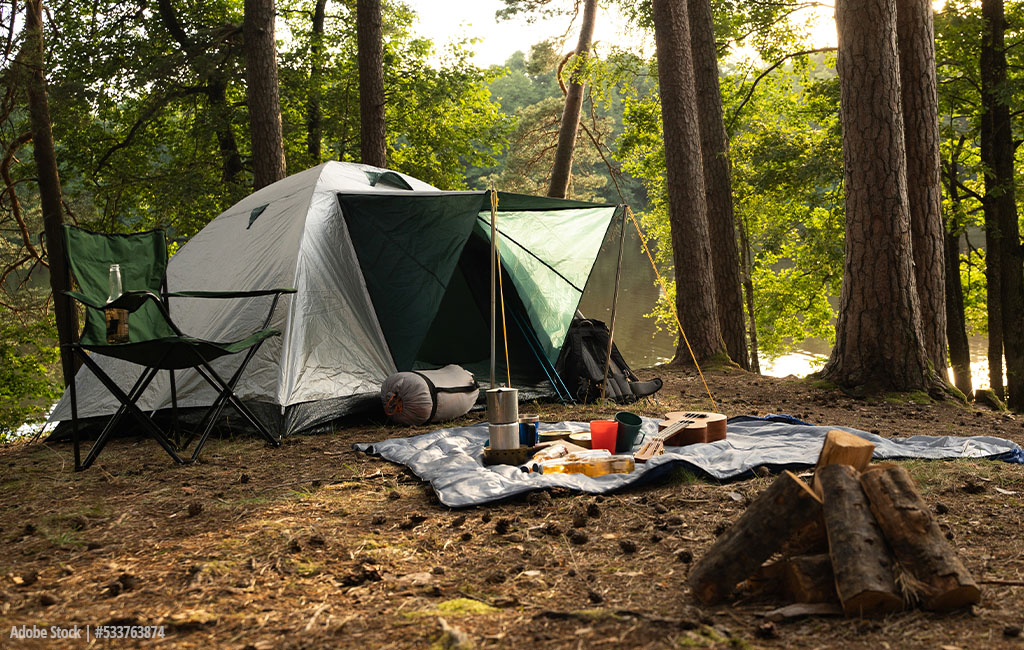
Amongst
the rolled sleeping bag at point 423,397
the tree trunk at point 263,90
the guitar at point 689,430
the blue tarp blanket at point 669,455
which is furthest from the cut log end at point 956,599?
the tree trunk at point 263,90

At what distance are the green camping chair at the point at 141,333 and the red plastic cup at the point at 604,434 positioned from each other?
5.49 ft

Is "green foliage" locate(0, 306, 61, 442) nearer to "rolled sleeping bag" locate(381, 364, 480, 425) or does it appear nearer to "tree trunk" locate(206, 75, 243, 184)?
"tree trunk" locate(206, 75, 243, 184)

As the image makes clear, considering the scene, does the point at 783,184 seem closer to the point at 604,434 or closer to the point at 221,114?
the point at 221,114

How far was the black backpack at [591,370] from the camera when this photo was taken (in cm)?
507

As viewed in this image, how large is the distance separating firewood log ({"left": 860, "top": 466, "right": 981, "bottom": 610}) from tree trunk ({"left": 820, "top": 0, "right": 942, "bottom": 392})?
3.56 metres

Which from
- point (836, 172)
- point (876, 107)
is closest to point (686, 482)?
point (876, 107)

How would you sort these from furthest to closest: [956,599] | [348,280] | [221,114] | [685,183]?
[221,114], [685,183], [348,280], [956,599]

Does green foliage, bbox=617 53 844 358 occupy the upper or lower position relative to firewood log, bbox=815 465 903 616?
upper

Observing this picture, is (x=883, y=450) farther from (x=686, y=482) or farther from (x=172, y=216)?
(x=172, y=216)

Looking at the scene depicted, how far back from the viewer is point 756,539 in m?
1.82

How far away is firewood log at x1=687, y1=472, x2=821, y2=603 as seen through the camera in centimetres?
180

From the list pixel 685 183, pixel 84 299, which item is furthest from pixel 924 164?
pixel 84 299

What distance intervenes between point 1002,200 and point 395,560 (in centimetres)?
894

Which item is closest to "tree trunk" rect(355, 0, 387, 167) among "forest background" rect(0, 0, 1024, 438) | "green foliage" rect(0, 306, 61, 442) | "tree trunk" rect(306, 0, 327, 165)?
"forest background" rect(0, 0, 1024, 438)
